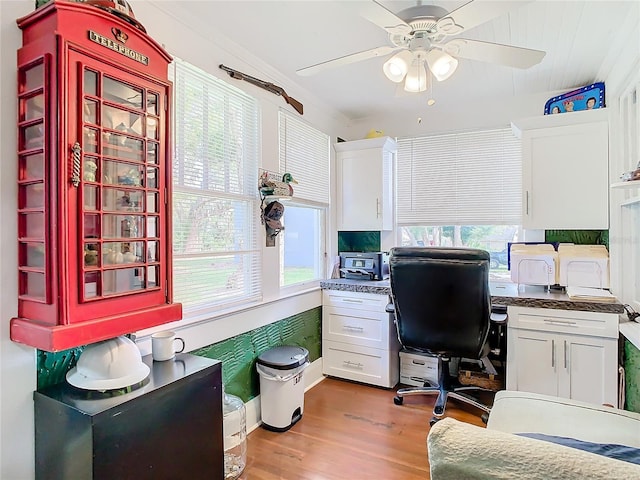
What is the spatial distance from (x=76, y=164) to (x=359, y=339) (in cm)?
252

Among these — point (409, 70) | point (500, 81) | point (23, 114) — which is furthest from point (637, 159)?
point (23, 114)

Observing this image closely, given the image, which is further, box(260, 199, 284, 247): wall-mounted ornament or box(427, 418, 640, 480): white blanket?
box(260, 199, 284, 247): wall-mounted ornament

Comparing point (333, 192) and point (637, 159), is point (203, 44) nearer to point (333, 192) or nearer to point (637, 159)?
point (333, 192)

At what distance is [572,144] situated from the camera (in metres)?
2.71

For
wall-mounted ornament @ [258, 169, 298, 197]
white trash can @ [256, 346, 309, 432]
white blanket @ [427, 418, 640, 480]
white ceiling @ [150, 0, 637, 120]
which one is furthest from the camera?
wall-mounted ornament @ [258, 169, 298, 197]

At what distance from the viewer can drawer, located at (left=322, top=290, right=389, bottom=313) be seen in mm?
3070

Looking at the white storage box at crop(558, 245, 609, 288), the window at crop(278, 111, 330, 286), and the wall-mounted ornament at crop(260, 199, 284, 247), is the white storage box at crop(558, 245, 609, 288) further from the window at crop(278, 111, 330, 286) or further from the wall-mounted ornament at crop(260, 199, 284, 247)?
the wall-mounted ornament at crop(260, 199, 284, 247)

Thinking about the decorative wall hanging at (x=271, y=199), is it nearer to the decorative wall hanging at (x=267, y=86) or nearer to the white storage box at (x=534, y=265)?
the decorative wall hanging at (x=267, y=86)

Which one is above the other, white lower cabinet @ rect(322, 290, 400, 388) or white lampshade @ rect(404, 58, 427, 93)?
white lampshade @ rect(404, 58, 427, 93)

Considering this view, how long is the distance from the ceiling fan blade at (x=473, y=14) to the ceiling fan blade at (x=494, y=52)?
4.0 inches

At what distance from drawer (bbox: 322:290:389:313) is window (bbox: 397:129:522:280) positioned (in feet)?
3.00

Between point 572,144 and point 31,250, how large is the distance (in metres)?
3.30

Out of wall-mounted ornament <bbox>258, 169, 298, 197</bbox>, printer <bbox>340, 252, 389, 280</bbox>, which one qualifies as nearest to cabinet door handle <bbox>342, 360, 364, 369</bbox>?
printer <bbox>340, 252, 389, 280</bbox>

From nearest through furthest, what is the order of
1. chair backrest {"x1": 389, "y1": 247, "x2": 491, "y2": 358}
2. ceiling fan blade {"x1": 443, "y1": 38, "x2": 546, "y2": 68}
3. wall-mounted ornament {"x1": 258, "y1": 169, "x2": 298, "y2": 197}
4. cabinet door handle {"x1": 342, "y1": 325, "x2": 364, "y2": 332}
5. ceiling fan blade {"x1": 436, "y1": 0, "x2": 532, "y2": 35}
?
ceiling fan blade {"x1": 436, "y1": 0, "x2": 532, "y2": 35}, ceiling fan blade {"x1": 443, "y1": 38, "x2": 546, "y2": 68}, chair backrest {"x1": 389, "y1": 247, "x2": 491, "y2": 358}, wall-mounted ornament {"x1": 258, "y1": 169, "x2": 298, "y2": 197}, cabinet door handle {"x1": 342, "y1": 325, "x2": 364, "y2": 332}
